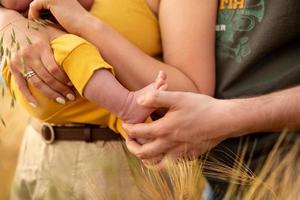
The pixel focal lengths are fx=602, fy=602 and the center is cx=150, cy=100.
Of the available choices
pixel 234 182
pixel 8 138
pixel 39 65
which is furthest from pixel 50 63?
pixel 234 182

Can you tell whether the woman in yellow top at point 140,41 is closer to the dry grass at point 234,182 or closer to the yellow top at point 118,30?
the yellow top at point 118,30

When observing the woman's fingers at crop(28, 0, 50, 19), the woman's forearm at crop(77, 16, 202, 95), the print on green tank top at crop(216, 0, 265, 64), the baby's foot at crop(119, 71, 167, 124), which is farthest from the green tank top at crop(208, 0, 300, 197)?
the woman's fingers at crop(28, 0, 50, 19)

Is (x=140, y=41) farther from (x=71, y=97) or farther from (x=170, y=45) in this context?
(x=71, y=97)

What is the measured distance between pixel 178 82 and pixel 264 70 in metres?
0.23

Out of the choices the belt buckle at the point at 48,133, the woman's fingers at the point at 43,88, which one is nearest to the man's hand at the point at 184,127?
the woman's fingers at the point at 43,88

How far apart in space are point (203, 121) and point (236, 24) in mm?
301

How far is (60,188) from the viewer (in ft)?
3.48

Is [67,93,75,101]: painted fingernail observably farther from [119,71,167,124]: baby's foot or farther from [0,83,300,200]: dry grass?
[0,83,300,200]: dry grass

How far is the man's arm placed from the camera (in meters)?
1.62


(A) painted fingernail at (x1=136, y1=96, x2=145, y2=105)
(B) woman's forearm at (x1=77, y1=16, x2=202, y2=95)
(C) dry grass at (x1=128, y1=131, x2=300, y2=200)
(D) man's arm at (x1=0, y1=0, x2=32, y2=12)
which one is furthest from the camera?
(D) man's arm at (x1=0, y1=0, x2=32, y2=12)

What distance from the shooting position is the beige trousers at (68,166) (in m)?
1.23

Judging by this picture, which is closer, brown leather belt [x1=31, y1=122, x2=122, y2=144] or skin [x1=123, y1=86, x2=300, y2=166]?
skin [x1=123, y1=86, x2=300, y2=166]

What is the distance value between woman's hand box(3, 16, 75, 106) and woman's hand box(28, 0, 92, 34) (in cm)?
5

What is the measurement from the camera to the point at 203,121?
1.42 meters
